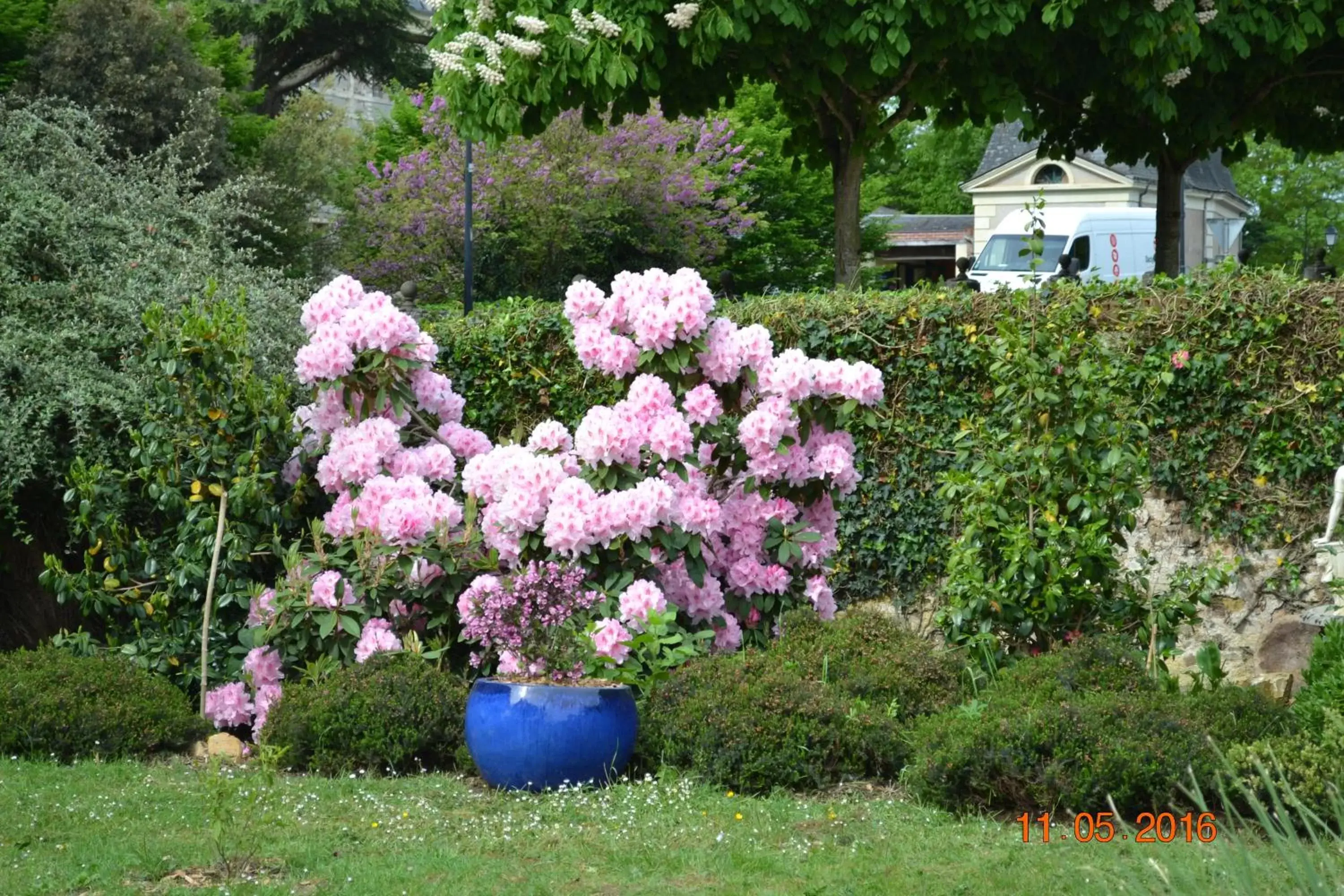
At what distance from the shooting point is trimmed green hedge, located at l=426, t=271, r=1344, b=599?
7.45 meters

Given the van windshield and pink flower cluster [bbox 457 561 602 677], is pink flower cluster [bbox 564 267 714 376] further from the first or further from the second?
the van windshield

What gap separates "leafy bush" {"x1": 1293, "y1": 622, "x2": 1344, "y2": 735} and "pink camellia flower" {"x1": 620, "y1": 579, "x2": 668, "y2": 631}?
2.59m

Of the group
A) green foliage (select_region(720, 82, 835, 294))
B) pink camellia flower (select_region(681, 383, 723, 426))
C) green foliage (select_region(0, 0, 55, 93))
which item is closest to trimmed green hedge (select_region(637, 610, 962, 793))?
pink camellia flower (select_region(681, 383, 723, 426))

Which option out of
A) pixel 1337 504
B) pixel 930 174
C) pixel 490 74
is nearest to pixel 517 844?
pixel 1337 504

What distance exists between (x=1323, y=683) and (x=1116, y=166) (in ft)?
137

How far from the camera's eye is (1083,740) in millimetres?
5211

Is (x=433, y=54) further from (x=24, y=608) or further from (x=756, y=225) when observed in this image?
(x=756, y=225)

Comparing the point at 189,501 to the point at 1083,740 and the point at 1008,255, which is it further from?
the point at 1008,255

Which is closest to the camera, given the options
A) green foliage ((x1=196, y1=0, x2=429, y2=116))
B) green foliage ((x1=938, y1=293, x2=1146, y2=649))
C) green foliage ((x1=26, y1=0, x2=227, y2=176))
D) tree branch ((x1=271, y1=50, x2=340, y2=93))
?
green foliage ((x1=938, y1=293, x2=1146, y2=649))

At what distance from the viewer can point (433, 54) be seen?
10.8 meters

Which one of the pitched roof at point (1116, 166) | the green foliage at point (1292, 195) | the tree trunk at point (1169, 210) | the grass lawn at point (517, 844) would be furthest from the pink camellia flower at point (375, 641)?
the green foliage at point (1292, 195)

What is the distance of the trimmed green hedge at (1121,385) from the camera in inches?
293

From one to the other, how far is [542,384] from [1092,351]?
3295 millimetres
